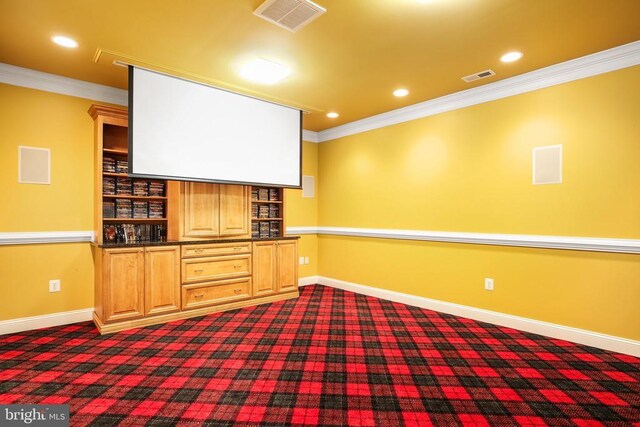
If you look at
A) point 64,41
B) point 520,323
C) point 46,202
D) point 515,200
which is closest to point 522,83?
point 515,200

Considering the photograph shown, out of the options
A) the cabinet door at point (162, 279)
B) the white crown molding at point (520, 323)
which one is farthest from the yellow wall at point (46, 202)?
the white crown molding at point (520, 323)

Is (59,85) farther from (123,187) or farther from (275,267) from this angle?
(275,267)

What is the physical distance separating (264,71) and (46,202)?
9.20 feet

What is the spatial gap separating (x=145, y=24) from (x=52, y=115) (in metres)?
1.94

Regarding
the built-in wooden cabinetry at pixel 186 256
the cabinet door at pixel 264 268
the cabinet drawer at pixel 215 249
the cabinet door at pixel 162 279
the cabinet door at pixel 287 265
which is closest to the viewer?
the built-in wooden cabinetry at pixel 186 256

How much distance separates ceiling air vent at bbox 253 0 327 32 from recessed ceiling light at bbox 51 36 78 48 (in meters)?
1.75

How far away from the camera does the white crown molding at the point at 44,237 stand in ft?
11.3

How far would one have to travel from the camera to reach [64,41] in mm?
2898

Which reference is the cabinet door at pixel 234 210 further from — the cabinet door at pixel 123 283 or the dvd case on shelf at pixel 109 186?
the dvd case on shelf at pixel 109 186

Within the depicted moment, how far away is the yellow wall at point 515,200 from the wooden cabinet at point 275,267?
1.09 metres

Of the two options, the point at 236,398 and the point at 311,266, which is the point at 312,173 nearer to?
the point at 311,266

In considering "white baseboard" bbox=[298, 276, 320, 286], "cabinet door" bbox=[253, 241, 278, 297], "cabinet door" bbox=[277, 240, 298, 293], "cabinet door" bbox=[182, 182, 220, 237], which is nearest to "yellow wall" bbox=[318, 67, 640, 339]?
"white baseboard" bbox=[298, 276, 320, 286]

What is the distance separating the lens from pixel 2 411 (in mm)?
2084

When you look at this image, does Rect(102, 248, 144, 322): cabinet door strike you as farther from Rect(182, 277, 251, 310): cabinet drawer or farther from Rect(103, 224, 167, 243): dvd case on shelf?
Rect(182, 277, 251, 310): cabinet drawer
